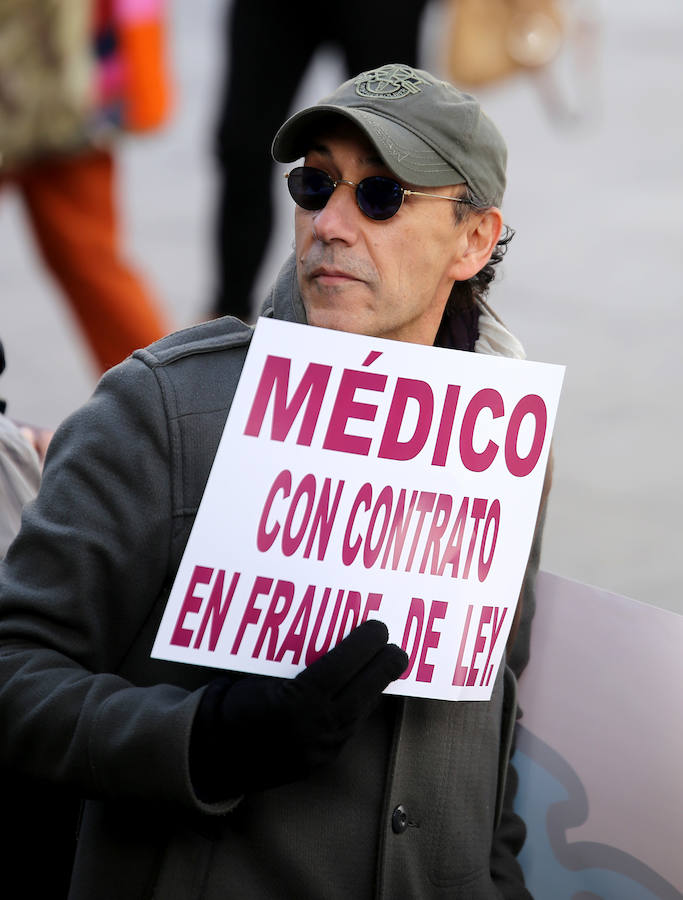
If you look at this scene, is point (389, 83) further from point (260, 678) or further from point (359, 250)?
point (260, 678)

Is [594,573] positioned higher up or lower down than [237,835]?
higher up

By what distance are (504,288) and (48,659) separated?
5066 millimetres

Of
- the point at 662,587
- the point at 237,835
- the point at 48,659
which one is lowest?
the point at 237,835

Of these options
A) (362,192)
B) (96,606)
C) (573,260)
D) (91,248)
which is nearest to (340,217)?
(362,192)

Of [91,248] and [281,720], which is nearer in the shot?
[281,720]

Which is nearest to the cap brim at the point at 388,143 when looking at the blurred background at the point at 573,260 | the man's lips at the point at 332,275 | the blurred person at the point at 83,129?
the man's lips at the point at 332,275

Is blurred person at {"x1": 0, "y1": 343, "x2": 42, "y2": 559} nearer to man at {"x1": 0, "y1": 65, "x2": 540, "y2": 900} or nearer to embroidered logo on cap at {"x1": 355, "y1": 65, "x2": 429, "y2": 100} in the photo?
man at {"x1": 0, "y1": 65, "x2": 540, "y2": 900}

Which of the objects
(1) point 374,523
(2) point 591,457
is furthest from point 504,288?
(1) point 374,523

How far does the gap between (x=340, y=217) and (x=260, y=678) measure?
61cm

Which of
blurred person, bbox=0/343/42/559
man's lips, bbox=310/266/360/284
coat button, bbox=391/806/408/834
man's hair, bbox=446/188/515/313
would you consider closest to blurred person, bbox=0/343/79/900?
blurred person, bbox=0/343/42/559

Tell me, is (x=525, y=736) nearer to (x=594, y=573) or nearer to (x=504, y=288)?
(x=594, y=573)

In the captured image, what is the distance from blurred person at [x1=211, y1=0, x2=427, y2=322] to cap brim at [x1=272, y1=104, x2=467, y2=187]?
2955mm

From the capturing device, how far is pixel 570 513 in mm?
4988

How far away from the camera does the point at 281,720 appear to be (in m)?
1.73
